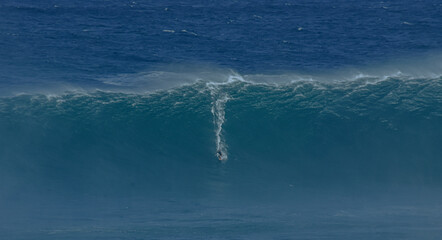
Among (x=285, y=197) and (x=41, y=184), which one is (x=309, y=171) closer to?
(x=285, y=197)

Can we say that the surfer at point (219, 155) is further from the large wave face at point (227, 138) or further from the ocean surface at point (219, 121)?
the large wave face at point (227, 138)

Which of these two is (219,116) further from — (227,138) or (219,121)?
(227,138)

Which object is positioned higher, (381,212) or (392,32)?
(392,32)

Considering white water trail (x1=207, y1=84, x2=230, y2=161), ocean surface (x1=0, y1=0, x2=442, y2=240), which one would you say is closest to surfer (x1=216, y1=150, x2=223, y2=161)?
white water trail (x1=207, y1=84, x2=230, y2=161)

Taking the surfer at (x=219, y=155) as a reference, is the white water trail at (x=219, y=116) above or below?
above

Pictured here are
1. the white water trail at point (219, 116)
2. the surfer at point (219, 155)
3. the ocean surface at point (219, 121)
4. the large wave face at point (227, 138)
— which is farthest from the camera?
the white water trail at point (219, 116)

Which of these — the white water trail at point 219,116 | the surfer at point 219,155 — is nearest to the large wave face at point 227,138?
the white water trail at point 219,116

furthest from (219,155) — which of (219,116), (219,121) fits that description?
(219,116)

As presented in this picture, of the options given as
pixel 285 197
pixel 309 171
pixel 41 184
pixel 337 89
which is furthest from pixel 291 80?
pixel 41 184
